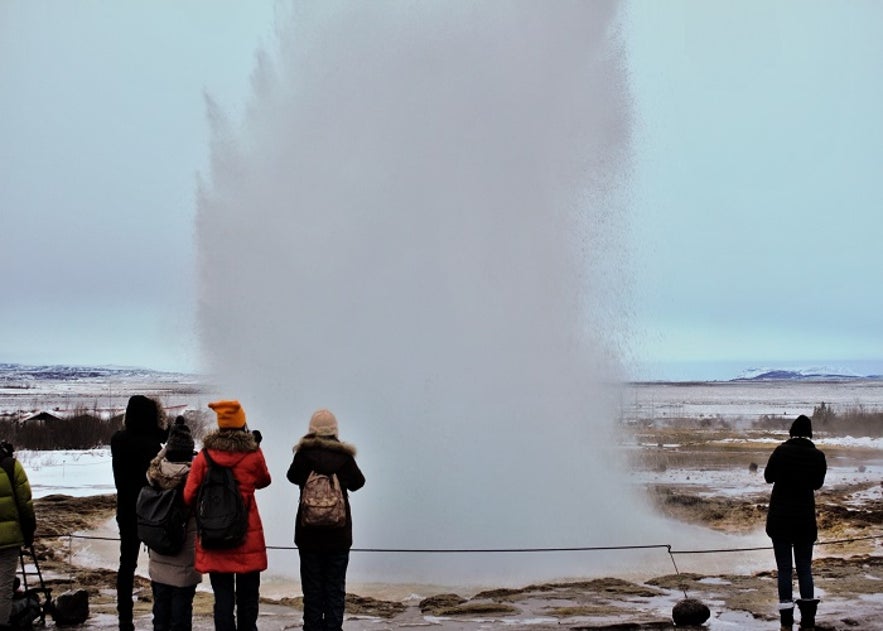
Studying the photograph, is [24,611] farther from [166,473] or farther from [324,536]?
[324,536]

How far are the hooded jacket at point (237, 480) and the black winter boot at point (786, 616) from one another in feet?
13.1

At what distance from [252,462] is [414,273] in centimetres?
768

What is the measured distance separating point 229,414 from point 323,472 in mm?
652

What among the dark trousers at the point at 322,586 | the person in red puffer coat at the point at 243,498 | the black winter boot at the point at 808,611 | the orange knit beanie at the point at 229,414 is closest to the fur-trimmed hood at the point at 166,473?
the person in red puffer coat at the point at 243,498

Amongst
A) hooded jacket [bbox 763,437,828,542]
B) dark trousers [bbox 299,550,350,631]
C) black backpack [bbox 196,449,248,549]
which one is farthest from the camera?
hooded jacket [bbox 763,437,828,542]

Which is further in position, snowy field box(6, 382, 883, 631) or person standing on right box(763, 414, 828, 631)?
snowy field box(6, 382, 883, 631)

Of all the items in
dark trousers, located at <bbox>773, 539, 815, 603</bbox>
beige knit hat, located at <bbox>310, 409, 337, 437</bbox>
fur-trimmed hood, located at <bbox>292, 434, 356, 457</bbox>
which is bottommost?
dark trousers, located at <bbox>773, 539, 815, 603</bbox>

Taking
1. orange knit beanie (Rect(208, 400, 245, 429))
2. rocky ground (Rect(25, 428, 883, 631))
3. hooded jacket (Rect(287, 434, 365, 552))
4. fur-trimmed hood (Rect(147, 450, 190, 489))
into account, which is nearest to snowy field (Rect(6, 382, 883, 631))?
rocky ground (Rect(25, 428, 883, 631))

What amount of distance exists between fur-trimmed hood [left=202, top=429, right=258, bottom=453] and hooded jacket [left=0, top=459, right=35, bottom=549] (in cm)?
172

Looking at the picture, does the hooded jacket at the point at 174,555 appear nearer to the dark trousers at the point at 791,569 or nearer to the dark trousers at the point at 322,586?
the dark trousers at the point at 322,586

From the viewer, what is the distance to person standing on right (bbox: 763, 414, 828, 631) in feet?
23.5

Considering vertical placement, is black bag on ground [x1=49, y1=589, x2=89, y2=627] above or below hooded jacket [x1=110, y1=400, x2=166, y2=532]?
below

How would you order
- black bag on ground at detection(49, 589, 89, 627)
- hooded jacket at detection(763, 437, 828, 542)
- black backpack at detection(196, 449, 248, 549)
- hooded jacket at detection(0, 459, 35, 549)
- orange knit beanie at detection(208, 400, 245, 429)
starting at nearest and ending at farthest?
black backpack at detection(196, 449, 248, 549), orange knit beanie at detection(208, 400, 245, 429), hooded jacket at detection(0, 459, 35, 549), hooded jacket at detection(763, 437, 828, 542), black bag on ground at detection(49, 589, 89, 627)

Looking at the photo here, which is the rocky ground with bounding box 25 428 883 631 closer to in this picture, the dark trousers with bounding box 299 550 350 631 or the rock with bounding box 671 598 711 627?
the rock with bounding box 671 598 711 627
